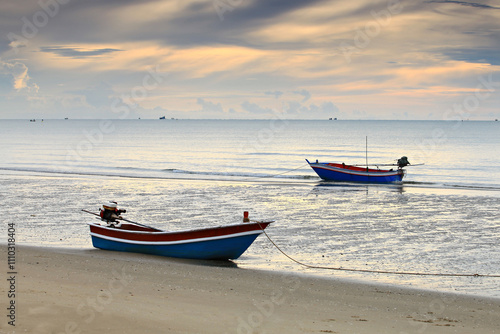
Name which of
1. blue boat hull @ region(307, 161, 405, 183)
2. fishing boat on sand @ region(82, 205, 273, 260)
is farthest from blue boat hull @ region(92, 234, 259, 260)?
blue boat hull @ region(307, 161, 405, 183)

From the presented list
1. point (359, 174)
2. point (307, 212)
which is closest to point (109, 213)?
point (307, 212)

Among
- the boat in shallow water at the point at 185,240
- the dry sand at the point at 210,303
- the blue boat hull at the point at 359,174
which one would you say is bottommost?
the dry sand at the point at 210,303

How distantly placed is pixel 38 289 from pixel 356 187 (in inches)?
Result: 1092

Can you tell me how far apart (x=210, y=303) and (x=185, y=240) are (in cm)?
469

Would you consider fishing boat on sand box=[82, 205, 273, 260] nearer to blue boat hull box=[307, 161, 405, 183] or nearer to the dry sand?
the dry sand

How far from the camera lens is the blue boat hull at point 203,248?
14180mm

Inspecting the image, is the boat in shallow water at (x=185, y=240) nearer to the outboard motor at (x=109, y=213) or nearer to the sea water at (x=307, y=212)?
the outboard motor at (x=109, y=213)

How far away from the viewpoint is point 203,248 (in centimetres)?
1442

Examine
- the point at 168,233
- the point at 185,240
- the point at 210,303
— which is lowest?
the point at 210,303

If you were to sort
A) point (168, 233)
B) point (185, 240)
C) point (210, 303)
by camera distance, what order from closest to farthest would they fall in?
point (210, 303)
point (185, 240)
point (168, 233)

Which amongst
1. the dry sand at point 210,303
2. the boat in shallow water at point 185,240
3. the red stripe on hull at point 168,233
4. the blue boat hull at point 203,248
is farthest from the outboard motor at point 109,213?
the dry sand at point 210,303

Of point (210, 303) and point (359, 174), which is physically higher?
point (359, 174)

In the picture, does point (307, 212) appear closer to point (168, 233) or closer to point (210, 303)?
point (168, 233)

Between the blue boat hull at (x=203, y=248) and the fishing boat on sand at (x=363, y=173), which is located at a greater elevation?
the fishing boat on sand at (x=363, y=173)
